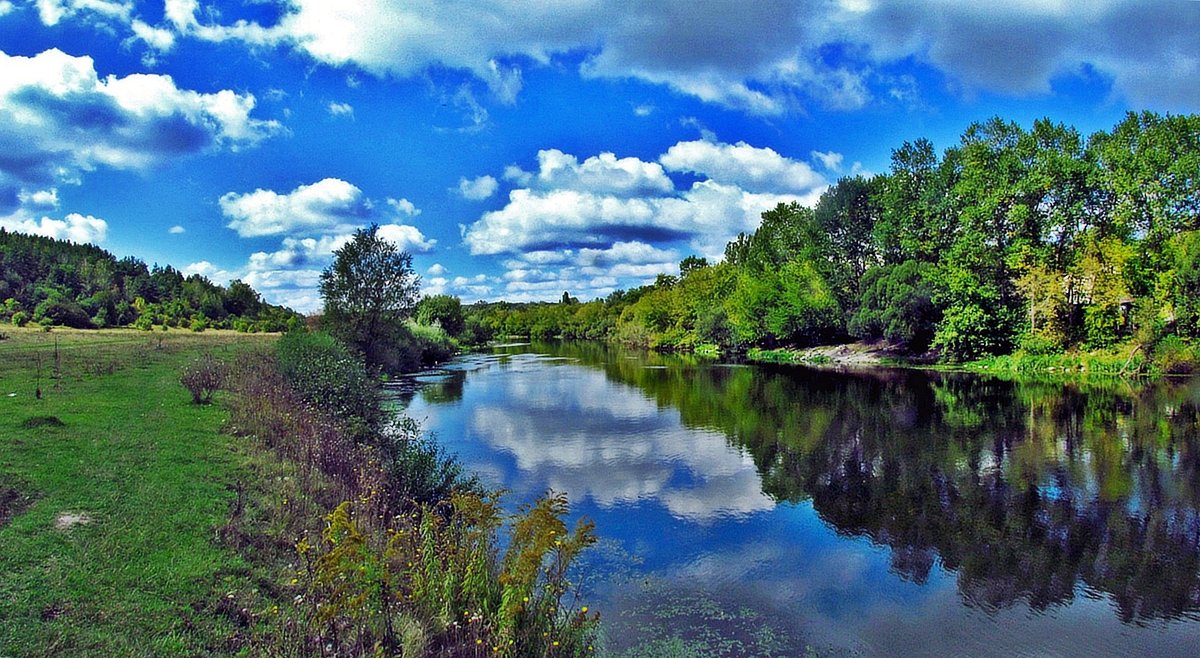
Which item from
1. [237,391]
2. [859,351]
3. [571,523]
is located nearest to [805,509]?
[571,523]

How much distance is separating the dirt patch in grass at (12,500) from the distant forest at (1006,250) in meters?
44.3

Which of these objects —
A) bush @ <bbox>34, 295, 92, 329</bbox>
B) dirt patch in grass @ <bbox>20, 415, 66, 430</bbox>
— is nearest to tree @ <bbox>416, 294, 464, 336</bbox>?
bush @ <bbox>34, 295, 92, 329</bbox>

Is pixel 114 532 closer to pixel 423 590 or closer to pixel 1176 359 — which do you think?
pixel 423 590

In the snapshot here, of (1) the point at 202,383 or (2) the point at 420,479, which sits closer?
(2) the point at 420,479

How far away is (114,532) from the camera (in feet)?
22.7

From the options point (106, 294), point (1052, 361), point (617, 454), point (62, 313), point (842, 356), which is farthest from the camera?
point (106, 294)

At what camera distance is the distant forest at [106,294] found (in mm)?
54031

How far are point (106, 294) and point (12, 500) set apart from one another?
67365mm

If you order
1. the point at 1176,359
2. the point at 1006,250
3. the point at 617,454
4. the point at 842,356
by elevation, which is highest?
the point at 1006,250

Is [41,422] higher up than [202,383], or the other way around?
[202,383]

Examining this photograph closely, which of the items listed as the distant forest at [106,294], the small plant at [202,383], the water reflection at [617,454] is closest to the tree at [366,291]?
the distant forest at [106,294]

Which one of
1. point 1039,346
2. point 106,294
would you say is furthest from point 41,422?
point 106,294

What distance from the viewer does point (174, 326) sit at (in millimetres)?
63156

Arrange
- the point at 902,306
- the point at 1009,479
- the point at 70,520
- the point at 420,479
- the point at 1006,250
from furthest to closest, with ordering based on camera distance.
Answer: the point at 902,306 < the point at 1006,250 < the point at 1009,479 < the point at 420,479 < the point at 70,520
